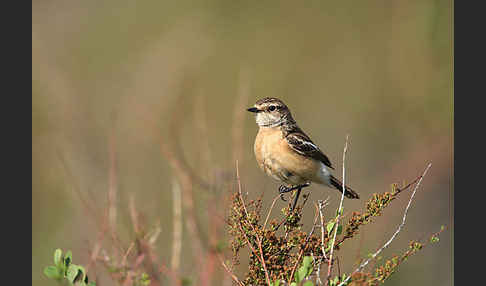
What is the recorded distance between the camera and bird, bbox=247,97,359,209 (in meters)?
5.14

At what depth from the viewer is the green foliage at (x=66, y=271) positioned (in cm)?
294

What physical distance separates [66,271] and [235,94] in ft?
→ 28.0

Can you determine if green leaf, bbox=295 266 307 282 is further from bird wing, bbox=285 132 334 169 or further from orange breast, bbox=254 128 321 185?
bird wing, bbox=285 132 334 169

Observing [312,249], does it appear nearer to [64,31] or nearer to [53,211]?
[53,211]

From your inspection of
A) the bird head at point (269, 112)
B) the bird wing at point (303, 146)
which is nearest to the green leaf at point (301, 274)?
the bird wing at point (303, 146)

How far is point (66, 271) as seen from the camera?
120 inches

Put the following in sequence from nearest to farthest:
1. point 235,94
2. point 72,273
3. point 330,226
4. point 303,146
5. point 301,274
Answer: point 301,274, point 72,273, point 330,226, point 303,146, point 235,94

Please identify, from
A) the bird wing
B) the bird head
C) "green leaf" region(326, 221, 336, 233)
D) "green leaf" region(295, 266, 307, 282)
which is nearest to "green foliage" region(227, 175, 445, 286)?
"green leaf" region(326, 221, 336, 233)

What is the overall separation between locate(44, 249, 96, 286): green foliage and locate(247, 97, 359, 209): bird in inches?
93.1

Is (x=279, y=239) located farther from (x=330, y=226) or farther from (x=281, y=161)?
(x=281, y=161)

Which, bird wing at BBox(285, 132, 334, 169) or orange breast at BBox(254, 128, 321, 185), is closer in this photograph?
orange breast at BBox(254, 128, 321, 185)

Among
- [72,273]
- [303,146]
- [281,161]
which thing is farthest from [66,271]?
[303,146]

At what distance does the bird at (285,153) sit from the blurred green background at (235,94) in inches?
66.4

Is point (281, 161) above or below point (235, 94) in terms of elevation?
below
